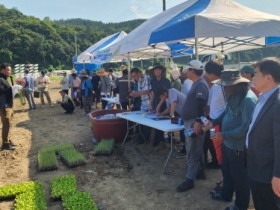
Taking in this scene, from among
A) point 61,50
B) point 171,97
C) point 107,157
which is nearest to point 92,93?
point 107,157

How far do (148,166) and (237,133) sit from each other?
9.00 ft

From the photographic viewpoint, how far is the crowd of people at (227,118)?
2227 mm

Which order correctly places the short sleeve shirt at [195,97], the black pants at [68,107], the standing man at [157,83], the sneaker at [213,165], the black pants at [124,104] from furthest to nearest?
the black pants at [68,107] → the black pants at [124,104] → the standing man at [157,83] → the sneaker at [213,165] → the short sleeve shirt at [195,97]

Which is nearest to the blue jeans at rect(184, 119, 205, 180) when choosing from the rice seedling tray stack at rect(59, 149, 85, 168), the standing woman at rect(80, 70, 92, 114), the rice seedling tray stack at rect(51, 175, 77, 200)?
the rice seedling tray stack at rect(51, 175, 77, 200)

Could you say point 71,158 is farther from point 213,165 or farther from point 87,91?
point 87,91

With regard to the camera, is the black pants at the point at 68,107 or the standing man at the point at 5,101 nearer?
the standing man at the point at 5,101

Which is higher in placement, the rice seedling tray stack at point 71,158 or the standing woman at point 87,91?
the standing woman at point 87,91

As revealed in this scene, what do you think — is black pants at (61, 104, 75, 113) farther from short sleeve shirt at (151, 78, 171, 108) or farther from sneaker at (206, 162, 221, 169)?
sneaker at (206, 162, 221, 169)

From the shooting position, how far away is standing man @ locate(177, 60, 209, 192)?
4.07 metres

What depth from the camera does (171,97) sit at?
5547 millimetres

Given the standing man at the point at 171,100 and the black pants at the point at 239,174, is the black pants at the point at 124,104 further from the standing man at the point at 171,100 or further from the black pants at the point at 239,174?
the black pants at the point at 239,174

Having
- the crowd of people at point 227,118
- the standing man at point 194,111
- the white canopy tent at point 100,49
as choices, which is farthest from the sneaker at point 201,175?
the white canopy tent at point 100,49

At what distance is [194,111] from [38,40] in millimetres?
68605

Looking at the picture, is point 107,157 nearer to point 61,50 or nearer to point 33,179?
point 33,179
